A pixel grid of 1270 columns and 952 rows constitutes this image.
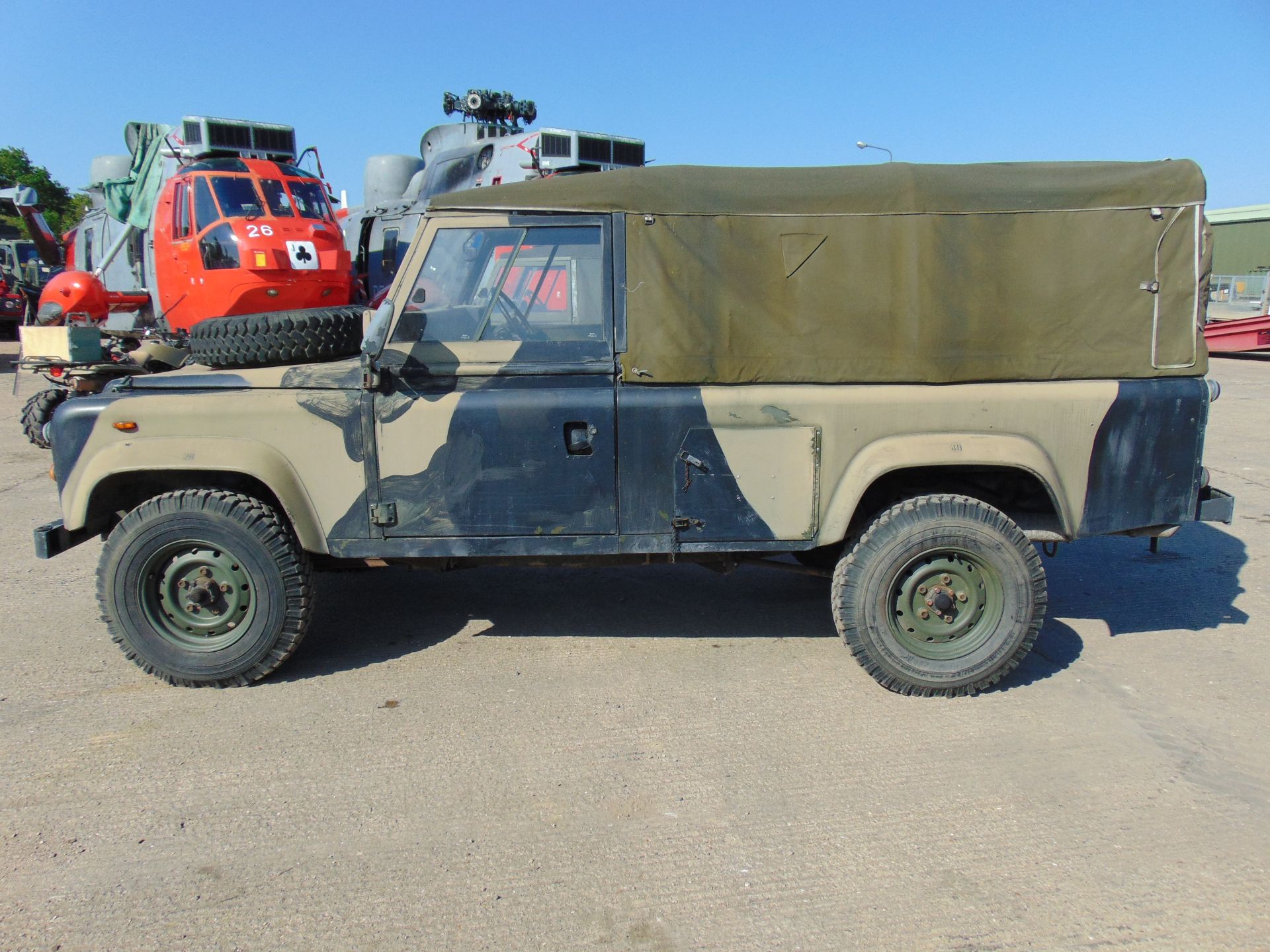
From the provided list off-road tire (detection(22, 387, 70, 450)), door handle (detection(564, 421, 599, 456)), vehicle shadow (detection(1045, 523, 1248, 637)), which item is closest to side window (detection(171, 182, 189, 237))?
off-road tire (detection(22, 387, 70, 450))

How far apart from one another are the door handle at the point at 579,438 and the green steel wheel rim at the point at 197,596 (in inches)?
61.8

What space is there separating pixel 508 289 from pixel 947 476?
2.18 meters

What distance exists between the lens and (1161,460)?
3932 mm

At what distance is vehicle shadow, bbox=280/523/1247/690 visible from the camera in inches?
183

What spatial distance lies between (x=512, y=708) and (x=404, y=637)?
3.48 ft

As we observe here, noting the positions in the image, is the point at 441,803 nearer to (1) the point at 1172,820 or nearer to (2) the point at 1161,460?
(1) the point at 1172,820

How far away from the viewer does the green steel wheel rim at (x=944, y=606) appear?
3994 millimetres

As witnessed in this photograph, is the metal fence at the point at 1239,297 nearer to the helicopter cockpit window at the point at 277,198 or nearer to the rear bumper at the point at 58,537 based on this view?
the helicopter cockpit window at the point at 277,198

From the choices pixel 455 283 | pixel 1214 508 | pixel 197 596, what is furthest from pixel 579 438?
pixel 1214 508

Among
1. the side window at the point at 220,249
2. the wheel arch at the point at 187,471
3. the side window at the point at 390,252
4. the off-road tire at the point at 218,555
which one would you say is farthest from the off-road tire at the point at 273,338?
the side window at the point at 390,252

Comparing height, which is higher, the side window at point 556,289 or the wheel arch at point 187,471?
the side window at point 556,289

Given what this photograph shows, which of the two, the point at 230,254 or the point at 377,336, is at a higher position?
the point at 230,254

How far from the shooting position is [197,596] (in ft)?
13.2

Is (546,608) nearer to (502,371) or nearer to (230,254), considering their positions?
(502,371)
